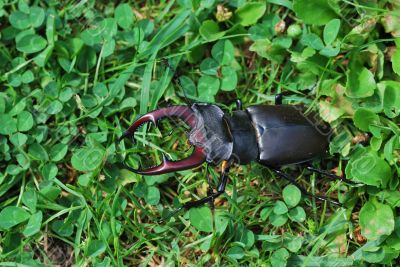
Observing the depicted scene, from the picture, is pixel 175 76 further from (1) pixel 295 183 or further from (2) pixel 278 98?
(1) pixel 295 183

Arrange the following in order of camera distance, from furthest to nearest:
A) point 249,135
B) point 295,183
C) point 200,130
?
point 295,183
point 249,135
point 200,130

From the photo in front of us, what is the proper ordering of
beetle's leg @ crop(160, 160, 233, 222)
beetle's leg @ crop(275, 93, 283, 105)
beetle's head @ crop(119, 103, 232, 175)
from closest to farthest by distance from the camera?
beetle's head @ crop(119, 103, 232, 175)
beetle's leg @ crop(160, 160, 233, 222)
beetle's leg @ crop(275, 93, 283, 105)

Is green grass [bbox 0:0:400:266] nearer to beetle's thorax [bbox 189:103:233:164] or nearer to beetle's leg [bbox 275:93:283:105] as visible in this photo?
beetle's leg [bbox 275:93:283:105]

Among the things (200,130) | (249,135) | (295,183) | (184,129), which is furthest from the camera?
(184,129)

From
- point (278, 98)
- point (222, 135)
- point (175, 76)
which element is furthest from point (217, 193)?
point (175, 76)

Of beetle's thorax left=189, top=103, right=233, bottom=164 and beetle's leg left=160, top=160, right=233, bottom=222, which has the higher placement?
beetle's thorax left=189, top=103, right=233, bottom=164

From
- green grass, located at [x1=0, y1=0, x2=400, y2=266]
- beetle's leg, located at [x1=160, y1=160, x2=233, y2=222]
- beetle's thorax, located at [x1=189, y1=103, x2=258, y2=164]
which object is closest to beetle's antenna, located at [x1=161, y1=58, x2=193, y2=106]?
green grass, located at [x1=0, y1=0, x2=400, y2=266]

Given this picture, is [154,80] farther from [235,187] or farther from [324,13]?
[324,13]

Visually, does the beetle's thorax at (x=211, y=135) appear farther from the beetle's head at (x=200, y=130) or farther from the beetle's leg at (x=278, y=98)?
the beetle's leg at (x=278, y=98)
